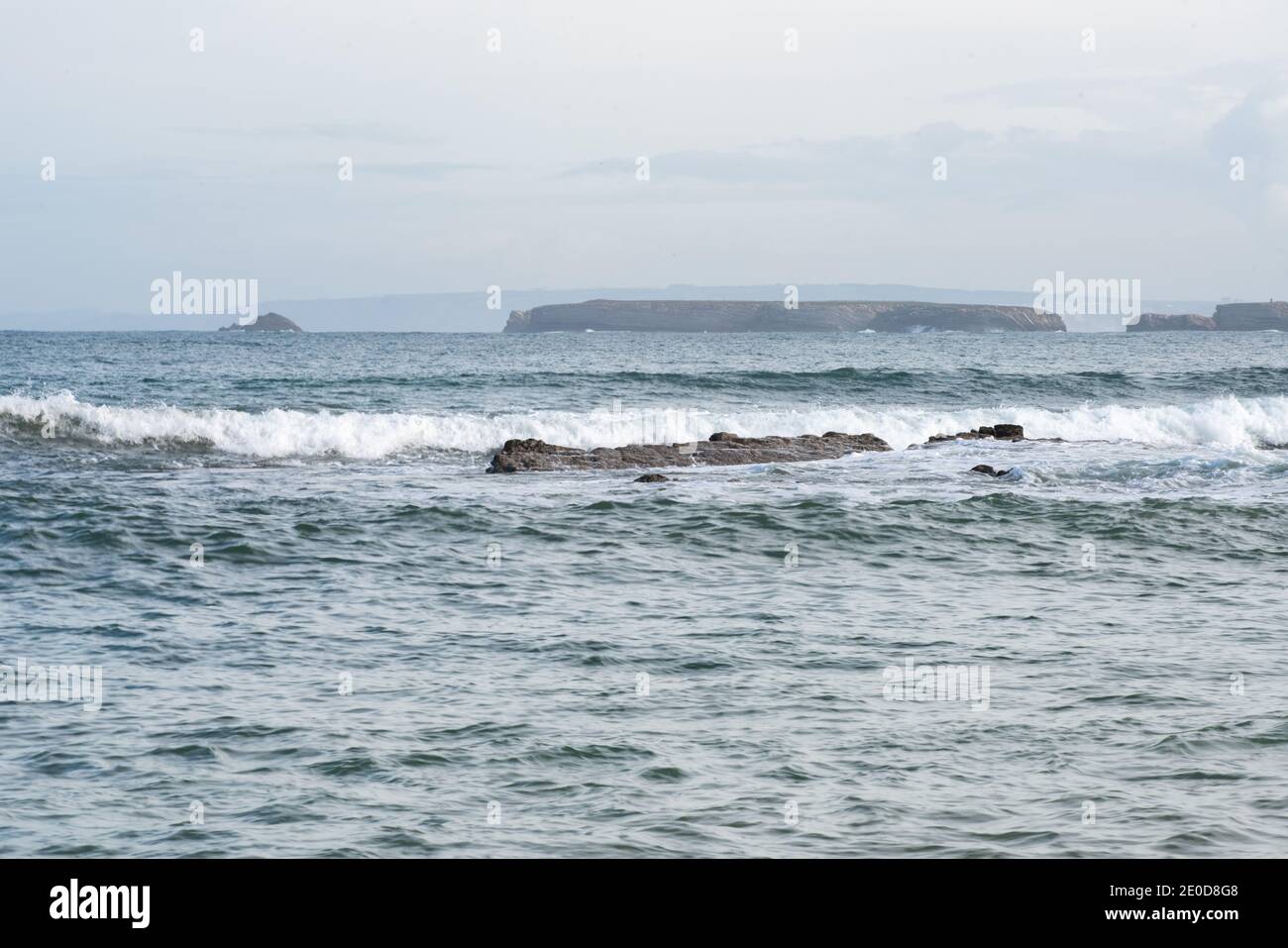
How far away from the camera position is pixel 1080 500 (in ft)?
61.2

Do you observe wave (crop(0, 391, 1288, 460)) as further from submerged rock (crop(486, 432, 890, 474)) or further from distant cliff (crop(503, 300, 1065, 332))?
distant cliff (crop(503, 300, 1065, 332))

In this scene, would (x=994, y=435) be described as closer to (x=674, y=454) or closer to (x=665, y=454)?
(x=674, y=454)

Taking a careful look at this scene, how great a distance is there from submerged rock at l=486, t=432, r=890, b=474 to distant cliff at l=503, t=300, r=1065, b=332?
422 ft

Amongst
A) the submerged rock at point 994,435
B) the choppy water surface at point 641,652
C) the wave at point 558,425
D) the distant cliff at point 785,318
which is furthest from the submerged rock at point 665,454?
the distant cliff at point 785,318

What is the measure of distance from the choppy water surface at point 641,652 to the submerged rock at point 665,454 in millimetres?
919

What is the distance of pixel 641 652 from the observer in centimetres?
1014

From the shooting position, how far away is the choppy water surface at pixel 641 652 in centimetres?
670

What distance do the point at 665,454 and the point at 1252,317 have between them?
160 meters

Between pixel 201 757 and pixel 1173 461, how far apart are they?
1962 centimetres

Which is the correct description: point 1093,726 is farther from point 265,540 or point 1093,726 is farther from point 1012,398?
point 1012,398

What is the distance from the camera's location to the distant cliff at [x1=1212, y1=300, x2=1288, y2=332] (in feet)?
538
